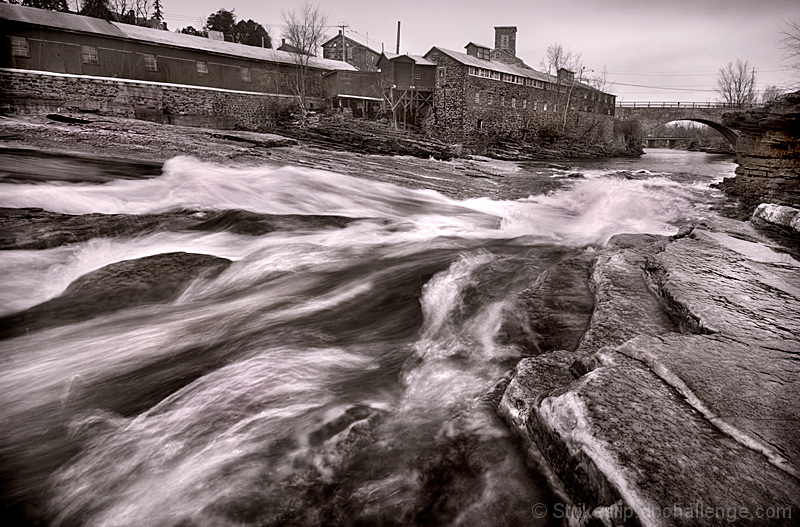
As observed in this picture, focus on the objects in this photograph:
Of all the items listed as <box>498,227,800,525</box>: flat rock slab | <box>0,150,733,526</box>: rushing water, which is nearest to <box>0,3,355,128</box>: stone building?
<box>0,150,733,526</box>: rushing water

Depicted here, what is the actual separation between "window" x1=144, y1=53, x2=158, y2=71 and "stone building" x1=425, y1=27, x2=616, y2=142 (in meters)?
20.8

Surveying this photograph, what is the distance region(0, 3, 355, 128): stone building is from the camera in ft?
67.8

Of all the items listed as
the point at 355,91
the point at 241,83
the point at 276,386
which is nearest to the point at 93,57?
the point at 241,83

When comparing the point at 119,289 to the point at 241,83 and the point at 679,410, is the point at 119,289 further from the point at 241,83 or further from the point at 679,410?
the point at 241,83

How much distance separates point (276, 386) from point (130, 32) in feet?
101

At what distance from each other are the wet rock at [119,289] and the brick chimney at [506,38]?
194ft

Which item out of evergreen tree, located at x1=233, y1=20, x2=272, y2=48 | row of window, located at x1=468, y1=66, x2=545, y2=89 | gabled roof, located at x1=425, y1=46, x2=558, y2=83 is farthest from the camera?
evergreen tree, located at x1=233, y1=20, x2=272, y2=48

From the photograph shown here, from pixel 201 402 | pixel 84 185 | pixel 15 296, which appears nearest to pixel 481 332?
pixel 201 402

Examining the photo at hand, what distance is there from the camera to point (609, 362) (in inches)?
84.8

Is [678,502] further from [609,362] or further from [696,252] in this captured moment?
[696,252]

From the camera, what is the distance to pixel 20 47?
69.1ft

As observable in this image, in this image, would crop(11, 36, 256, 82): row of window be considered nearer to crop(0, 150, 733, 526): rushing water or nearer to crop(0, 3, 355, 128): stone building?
crop(0, 3, 355, 128): stone building

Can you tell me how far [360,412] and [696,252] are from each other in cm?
336

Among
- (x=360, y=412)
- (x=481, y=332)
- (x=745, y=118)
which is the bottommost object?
(x=360, y=412)
